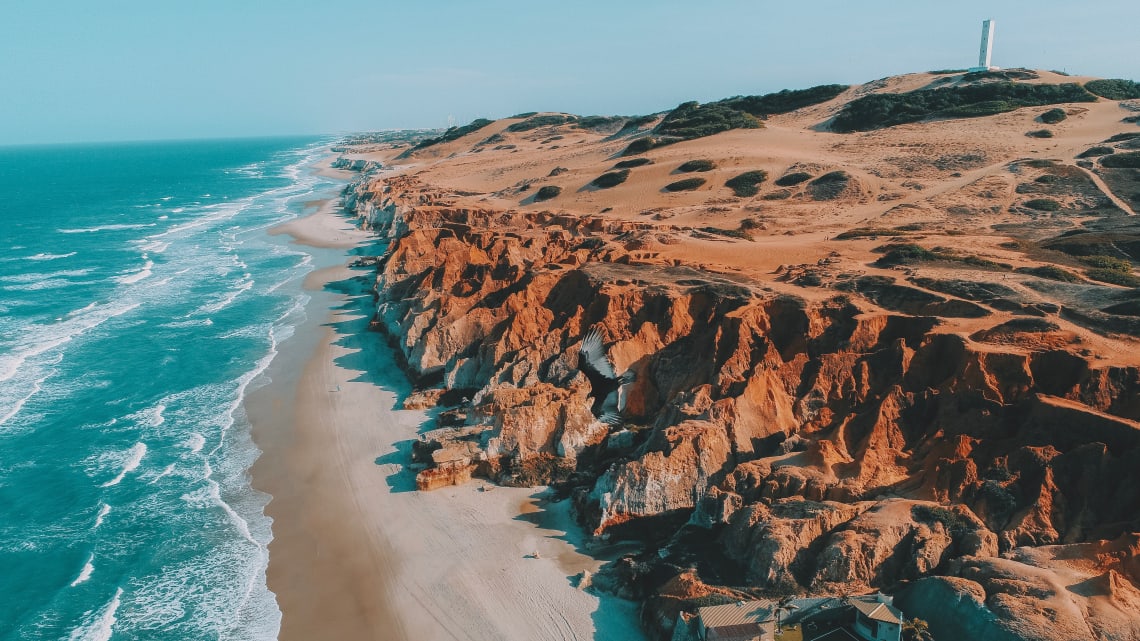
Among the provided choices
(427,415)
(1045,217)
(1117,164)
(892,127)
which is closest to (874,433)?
(427,415)

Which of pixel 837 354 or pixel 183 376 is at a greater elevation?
pixel 837 354

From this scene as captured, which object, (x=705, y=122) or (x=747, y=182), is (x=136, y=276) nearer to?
(x=747, y=182)

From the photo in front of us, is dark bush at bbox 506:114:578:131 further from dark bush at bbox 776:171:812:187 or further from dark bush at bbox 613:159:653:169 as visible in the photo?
dark bush at bbox 776:171:812:187

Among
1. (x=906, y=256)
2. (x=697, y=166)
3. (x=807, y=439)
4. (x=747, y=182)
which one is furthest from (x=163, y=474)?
(x=697, y=166)

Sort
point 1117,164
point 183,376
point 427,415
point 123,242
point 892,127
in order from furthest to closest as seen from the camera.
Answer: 1. point 123,242
2. point 892,127
3. point 1117,164
4. point 183,376
5. point 427,415

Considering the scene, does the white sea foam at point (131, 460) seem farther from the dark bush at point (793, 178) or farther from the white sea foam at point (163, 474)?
the dark bush at point (793, 178)

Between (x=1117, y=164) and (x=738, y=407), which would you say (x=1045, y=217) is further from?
(x=738, y=407)
